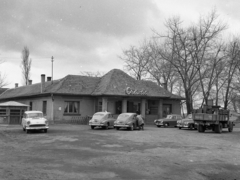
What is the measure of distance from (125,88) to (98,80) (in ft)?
17.5

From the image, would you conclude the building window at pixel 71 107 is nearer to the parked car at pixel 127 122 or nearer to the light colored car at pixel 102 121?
the light colored car at pixel 102 121

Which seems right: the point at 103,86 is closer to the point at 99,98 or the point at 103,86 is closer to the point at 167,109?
the point at 99,98

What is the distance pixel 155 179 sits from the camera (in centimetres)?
830

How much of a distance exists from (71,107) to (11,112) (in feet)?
22.3

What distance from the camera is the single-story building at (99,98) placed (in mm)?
34531

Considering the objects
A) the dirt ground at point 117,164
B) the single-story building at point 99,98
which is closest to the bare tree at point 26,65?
the single-story building at point 99,98

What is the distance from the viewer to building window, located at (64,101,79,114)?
115 ft

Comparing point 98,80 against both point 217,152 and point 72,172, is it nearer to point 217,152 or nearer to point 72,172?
point 217,152

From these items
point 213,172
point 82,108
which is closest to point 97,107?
point 82,108

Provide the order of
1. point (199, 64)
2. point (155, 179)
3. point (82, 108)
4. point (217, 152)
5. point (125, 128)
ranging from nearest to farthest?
point (155, 179)
point (217, 152)
point (125, 128)
point (82, 108)
point (199, 64)

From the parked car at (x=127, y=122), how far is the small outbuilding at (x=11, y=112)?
11.2 metres

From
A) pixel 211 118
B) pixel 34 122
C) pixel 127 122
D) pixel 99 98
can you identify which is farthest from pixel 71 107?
pixel 211 118

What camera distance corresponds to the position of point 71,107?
116ft

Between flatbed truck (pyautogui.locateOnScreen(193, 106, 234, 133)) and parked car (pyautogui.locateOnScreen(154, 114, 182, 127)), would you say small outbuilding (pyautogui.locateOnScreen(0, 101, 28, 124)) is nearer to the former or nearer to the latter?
parked car (pyautogui.locateOnScreen(154, 114, 182, 127))
